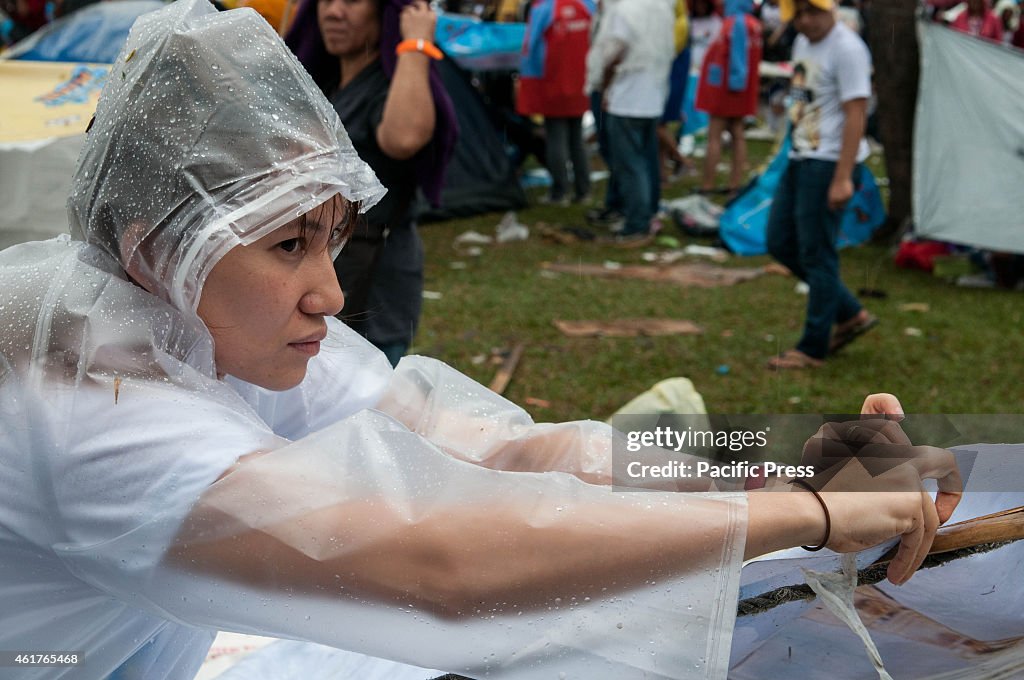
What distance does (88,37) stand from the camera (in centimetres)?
682

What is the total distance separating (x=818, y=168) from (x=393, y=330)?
9.66 feet

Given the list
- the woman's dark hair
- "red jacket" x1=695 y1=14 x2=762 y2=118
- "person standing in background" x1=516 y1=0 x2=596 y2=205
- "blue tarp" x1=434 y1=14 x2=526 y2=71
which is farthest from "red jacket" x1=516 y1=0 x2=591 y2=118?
the woman's dark hair

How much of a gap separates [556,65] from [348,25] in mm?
6427

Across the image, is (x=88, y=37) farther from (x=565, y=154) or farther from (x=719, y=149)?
(x=719, y=149)

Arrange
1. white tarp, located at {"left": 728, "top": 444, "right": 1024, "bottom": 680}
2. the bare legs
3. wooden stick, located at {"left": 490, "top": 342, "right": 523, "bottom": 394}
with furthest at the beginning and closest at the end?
1. the bare legs
2. wooden stick, located at {"left": 490, "top": 342, "right": 523, "bottom": 394}
3. white tarp, located at {"left": 728, "top": 444, "right": 1024, "bottom": 680}

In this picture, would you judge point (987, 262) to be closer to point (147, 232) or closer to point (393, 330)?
point (393, 330)

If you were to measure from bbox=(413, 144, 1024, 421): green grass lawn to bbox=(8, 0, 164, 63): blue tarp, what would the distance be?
249 centimetres

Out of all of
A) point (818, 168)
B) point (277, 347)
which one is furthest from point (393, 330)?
point (818, 168)

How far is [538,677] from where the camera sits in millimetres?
1345

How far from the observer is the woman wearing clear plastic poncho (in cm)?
130

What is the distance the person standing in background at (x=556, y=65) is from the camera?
9641 millimetres

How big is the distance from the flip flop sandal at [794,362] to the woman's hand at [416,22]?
2981 mm

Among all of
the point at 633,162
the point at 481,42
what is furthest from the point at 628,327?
the point at 481,42

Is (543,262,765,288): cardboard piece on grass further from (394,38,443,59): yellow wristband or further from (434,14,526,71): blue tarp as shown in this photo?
(394,38,443,59): yellow wristband
